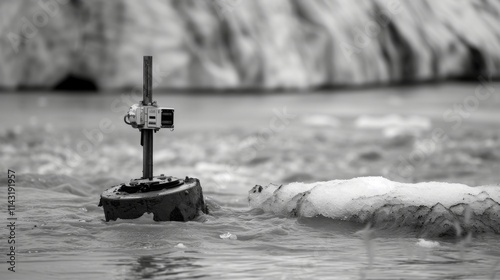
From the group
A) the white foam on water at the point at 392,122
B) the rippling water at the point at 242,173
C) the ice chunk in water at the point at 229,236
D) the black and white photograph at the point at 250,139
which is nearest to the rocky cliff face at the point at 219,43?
the black and white photograph at the point at 250,139

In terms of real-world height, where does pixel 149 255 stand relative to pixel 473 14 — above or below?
below

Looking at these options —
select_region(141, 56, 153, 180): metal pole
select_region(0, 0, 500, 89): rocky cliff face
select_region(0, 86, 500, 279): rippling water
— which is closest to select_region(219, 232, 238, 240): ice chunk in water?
select_region(0, 86, 500, 279): rippling water

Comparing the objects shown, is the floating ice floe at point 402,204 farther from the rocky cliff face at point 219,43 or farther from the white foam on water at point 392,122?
the white foam on water at point 392,122

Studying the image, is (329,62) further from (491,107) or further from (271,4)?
(491,107)

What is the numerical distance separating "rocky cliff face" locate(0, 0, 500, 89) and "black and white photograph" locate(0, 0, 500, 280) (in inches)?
1.1

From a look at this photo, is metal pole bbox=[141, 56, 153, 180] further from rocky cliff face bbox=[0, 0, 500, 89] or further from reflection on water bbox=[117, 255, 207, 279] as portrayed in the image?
rocky cliff face bbox=[0, 0, 500, 89]

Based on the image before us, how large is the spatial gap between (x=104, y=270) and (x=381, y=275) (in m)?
1.31

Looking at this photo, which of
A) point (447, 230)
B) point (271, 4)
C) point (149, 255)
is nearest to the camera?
point (149, 255)

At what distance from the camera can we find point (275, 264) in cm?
426

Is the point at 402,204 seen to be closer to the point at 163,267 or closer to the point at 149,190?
the point at 149,190

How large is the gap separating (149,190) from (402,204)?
1534 mm

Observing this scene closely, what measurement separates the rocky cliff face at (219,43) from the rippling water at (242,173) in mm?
389

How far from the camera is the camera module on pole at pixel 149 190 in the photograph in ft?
16.5

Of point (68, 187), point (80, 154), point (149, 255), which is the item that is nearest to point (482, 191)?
point (149, 255)
